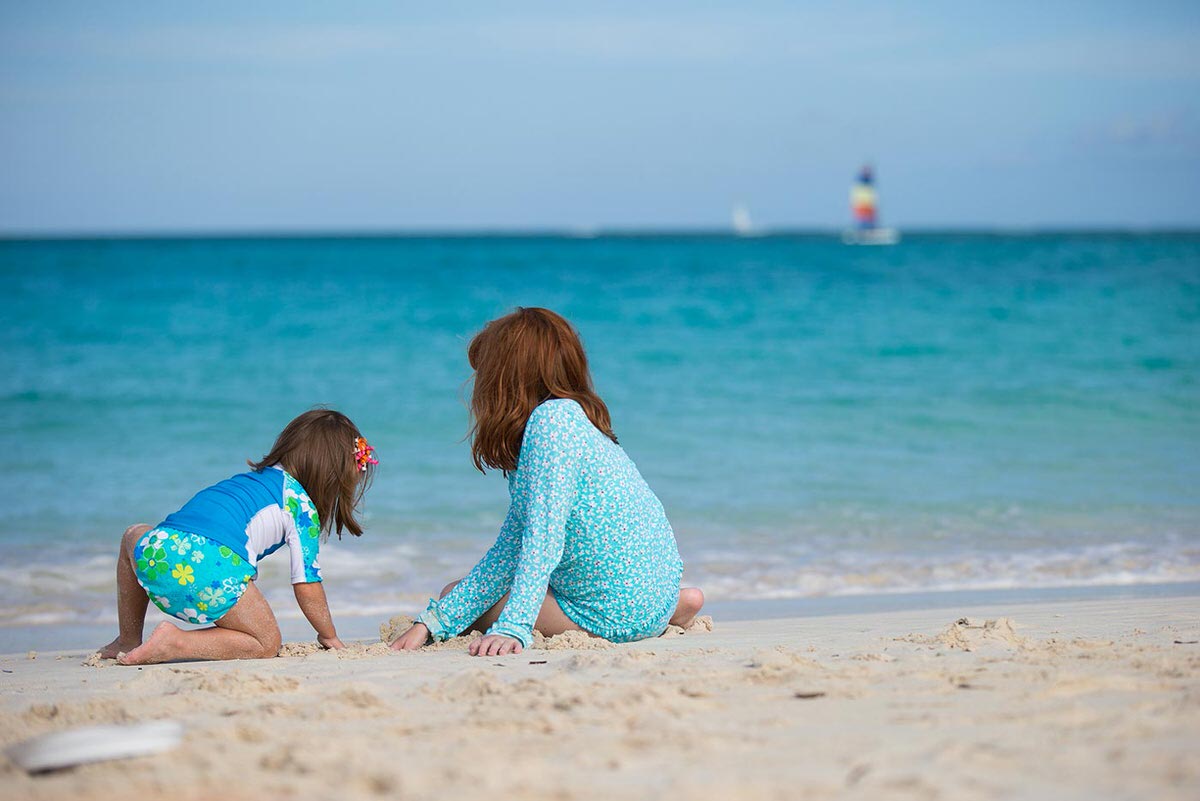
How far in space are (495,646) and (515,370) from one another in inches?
31.7

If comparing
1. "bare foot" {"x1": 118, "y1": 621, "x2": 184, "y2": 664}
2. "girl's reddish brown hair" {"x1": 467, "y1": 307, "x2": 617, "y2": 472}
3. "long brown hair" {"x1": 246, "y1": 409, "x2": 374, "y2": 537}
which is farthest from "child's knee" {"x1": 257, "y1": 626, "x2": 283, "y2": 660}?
"girl's reddish brown hair" {"x1": 467, "y1": 307, "x2": 617, "y2": 472}

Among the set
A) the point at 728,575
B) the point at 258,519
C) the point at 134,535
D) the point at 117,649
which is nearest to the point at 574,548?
the point at 258,519

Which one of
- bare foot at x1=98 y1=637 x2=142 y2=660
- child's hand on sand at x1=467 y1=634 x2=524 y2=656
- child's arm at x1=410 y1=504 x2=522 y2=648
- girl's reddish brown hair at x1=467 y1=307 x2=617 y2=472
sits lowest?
bare foot at x1=98 y1=637 x2=142 y2=660

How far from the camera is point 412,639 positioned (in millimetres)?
3486

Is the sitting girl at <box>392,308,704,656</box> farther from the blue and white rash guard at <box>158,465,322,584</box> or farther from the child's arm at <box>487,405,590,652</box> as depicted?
the blue and white rash guard at <box>158,465,322,584</box>

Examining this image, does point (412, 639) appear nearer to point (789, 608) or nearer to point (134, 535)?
point (134, 535)

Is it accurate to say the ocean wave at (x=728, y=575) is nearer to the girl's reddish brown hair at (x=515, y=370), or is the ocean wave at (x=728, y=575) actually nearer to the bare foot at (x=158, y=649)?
the bare foot at (x=158, y=649)

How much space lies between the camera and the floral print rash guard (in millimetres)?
3252

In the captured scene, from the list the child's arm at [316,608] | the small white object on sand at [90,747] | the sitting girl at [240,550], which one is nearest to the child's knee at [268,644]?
the sitting girl at [240,550]

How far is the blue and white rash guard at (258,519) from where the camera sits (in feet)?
11.5

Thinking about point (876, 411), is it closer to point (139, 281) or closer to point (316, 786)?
point (316, 786)

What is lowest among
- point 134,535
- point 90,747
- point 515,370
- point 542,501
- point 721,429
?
point 721,429

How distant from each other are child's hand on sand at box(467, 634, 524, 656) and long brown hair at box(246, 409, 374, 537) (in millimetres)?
629

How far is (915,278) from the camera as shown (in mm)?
30031
